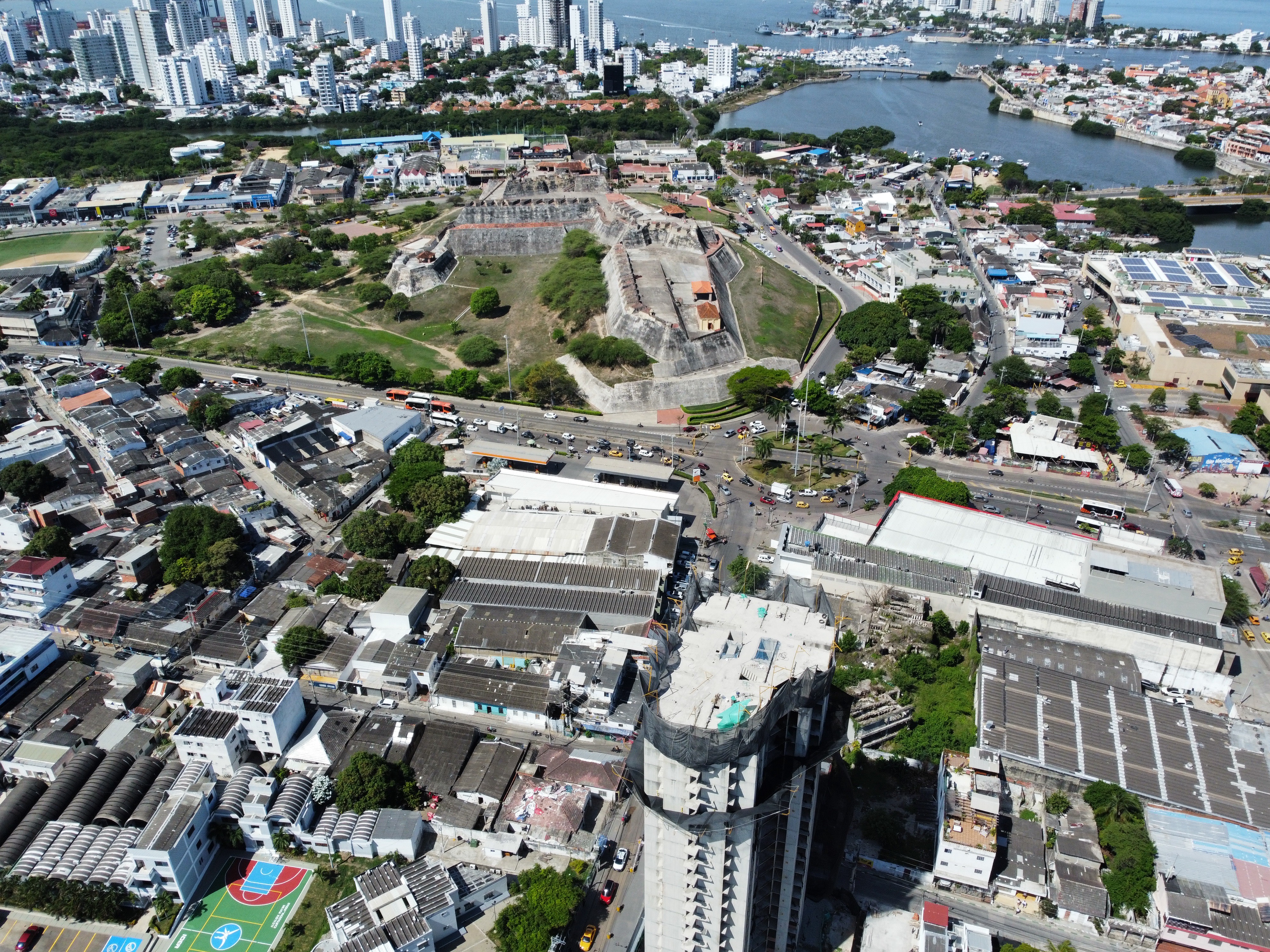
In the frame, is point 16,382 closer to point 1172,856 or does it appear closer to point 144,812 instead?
point 144,812

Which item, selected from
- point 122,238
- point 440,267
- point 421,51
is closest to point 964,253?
point 440,267

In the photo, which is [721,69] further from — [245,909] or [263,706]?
A: [245,909]

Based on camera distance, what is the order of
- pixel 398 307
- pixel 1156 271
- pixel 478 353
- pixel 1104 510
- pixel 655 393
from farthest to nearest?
1. pixel 1156 271
2. pixel 398 307
3. pixel 478 353
4. pixel 655 393
5. pixel 1104 510

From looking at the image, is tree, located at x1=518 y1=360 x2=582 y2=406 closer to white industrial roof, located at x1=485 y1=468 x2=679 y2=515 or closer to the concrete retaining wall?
the concrete retaining wall

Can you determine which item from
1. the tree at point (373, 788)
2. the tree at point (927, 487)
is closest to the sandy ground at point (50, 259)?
the tree at point (373, 788)

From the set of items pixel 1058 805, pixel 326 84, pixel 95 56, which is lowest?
pixel 1058 805

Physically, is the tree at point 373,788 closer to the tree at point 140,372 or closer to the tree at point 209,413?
the tree at point 209,413

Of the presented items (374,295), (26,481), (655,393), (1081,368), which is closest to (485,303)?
(374,295)
